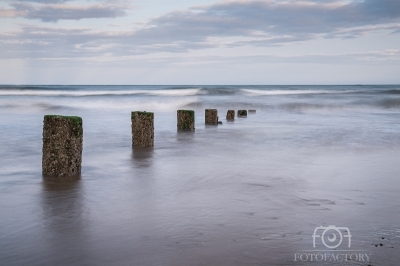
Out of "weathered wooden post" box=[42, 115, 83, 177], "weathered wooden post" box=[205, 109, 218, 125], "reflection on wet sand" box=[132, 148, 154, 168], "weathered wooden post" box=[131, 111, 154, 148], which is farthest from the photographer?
"weathered wooden post" box=[205, 109, 218, 125]

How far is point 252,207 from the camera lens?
510 centimetres

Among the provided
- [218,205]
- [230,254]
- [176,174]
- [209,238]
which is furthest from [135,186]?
[230,254]

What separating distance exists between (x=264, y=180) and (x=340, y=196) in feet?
4.24

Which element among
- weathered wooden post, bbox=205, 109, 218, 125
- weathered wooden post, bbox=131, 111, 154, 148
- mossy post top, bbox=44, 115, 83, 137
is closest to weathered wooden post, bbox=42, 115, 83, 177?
mossy post top, bbox=44, 115, 83, 137

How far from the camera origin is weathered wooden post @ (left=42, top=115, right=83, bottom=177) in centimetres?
652

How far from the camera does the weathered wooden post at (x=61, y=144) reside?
6523mm

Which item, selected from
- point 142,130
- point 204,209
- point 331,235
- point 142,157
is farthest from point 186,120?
point 331,235

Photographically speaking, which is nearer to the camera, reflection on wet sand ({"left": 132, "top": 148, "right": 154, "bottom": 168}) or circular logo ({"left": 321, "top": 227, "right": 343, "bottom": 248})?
circular logo ({"left": 321, "top": 227, "right": 343, "bottom": 248})

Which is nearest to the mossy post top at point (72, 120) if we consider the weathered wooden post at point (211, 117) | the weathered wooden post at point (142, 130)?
the weathered wooden post at point (142, 130)

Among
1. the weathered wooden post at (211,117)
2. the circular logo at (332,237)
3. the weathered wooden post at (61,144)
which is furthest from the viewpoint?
the weathered wooden post at (211,117)

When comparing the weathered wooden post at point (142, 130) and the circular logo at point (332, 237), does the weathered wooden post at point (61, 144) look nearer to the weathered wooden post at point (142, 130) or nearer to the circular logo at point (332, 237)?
the weathered wooden post at point (142, 130)

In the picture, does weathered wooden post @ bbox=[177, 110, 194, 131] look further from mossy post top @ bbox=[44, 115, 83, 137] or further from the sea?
mossy post top @ bbox=[44, 115, 83, 137]

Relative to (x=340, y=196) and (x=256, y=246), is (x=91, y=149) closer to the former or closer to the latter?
(x=340, y=196)

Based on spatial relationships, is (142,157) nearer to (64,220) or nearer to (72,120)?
(72,120)
